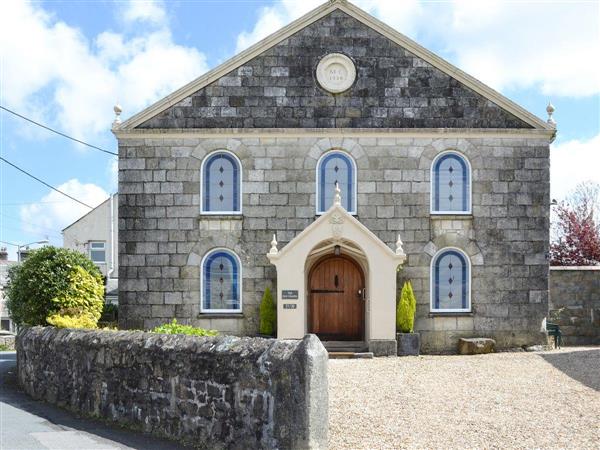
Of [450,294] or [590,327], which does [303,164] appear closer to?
[450,294]

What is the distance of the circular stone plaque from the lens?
1934cm

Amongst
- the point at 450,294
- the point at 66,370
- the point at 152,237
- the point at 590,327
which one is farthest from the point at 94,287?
the point at 590,327

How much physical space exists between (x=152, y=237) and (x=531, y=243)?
9.81m

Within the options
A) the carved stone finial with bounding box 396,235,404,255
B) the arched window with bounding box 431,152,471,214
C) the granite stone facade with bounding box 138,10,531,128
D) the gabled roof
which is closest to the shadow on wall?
the carved stone finial with bounding box 396,235,404,255

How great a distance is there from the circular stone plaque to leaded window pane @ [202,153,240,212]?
3.21 m

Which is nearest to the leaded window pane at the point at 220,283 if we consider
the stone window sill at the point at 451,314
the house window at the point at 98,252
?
the stone window sill at the point at 451,314

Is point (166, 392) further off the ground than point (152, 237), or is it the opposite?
point (152, 237)

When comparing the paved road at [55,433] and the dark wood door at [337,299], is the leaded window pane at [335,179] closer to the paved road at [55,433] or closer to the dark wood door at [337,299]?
the dark wood door at [337,299]

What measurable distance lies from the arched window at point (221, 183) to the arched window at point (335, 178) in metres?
2.16

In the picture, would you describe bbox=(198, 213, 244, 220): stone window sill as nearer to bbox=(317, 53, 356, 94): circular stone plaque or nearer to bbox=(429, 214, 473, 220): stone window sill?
bbox=(317, 53, 356, 94): circular stone plaque

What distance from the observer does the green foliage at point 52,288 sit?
1634cm

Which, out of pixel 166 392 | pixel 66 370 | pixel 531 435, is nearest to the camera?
pixel 531 435

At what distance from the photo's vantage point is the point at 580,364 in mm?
15430

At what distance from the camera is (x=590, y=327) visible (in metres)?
22.2
